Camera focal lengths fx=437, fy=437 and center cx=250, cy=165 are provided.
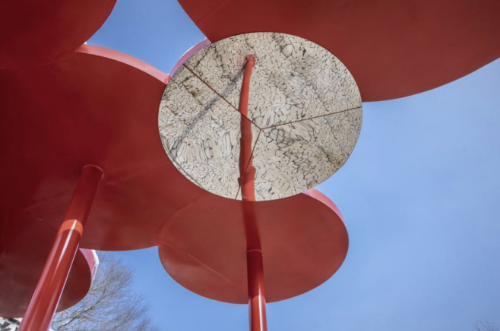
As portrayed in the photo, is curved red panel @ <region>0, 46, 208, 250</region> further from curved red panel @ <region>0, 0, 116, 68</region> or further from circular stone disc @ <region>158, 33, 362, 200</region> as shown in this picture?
circular stone disc @ <region>158, 33, 362, 200</region>

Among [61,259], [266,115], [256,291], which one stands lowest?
[61,259]

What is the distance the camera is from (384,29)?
24.7ft

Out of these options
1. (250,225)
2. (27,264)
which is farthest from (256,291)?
(27,264)

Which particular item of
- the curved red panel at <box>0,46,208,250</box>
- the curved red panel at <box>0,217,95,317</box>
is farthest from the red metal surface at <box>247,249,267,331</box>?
the curved red panel at <box>0,217,95,317</box>

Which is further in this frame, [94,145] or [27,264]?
[27,264]

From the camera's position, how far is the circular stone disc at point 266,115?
711 cm

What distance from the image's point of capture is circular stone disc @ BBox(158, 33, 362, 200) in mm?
7105

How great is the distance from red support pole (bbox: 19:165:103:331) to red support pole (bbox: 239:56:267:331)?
3054mm

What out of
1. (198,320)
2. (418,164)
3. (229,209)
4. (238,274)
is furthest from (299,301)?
(229,209)

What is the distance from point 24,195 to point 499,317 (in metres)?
24.5

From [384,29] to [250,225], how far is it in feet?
16.2

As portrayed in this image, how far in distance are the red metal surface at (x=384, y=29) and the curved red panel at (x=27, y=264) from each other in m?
6.57

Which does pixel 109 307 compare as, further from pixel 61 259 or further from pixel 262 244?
pixel 61 259

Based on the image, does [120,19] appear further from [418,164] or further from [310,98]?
[418,164]
